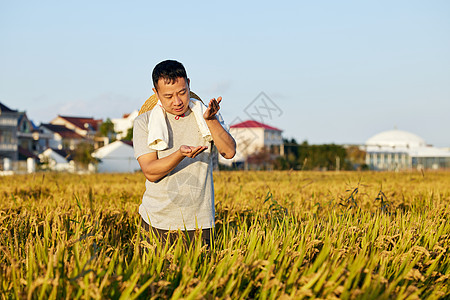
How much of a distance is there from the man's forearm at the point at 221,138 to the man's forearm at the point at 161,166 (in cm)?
26

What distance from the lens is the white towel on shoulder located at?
2.83 m

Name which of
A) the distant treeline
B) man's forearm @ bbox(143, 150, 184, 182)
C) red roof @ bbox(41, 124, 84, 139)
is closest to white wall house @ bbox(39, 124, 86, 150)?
red roof @ bbox(41, 124, 84, 139)

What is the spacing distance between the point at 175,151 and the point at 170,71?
47 cm

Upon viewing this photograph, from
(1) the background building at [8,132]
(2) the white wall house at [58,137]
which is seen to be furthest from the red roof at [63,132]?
(1) the background building at [8,132]

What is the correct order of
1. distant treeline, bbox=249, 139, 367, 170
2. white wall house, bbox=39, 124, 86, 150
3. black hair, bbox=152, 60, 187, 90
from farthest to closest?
white wall house, bbox=39, 124, 86, 150
distant treeline, bbox=249, 139, 367, 170
black hair, bbox=152, 60, 187, 90

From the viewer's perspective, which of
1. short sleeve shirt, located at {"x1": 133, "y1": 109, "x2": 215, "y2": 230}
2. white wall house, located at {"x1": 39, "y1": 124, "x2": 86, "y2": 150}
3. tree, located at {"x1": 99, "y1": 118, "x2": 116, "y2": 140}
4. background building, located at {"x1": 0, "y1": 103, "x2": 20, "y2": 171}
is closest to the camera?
short sleeve shirt, located at {"x1": 133, "y1": 109, "x2": 215, "y2": 230}

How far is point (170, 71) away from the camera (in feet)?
8.96

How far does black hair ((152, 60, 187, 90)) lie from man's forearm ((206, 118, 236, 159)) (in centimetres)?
30

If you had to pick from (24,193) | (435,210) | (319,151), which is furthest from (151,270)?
(319,151)

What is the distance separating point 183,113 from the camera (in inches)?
116

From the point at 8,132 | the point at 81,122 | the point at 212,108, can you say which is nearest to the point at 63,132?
the point at 81,122

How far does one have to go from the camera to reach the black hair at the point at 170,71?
2.73 metres

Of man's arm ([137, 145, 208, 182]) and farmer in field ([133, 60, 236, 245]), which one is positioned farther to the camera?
farmer in field ([133, 60, 236, 245])

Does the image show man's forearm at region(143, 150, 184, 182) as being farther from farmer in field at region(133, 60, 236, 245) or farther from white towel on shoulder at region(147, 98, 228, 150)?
white towel on shoulder at region(147, 98, 228, 150)
